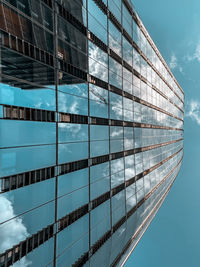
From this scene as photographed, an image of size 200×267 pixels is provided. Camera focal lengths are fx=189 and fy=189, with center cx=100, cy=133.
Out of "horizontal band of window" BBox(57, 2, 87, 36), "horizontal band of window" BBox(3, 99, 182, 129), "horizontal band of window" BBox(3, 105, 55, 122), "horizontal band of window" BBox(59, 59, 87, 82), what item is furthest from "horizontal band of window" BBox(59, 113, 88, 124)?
"horizontal band of window" BBox(57, 2, 87, 36)

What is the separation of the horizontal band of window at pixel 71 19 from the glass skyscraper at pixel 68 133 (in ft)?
0.27

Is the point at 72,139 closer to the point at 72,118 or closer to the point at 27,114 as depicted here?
the point at 72,118

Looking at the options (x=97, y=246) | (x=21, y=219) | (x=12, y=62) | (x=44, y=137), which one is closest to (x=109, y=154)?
(x=97, y=246)

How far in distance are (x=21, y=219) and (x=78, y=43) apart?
1659cm

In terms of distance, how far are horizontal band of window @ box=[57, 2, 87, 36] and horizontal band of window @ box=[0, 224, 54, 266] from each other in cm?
1795

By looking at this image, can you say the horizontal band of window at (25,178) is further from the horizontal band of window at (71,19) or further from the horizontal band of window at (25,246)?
the horizontal band of window at (71,19)

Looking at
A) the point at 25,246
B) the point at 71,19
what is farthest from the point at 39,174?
the point at 71,19

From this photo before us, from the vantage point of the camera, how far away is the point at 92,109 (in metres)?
21.7

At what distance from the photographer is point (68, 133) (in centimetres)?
1731

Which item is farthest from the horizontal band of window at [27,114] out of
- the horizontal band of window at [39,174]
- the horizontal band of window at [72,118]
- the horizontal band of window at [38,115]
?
the horizontal band of window at [39,174]

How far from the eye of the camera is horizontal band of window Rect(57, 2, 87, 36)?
16.7 meters

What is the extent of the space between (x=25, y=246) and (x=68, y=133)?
9108 mm

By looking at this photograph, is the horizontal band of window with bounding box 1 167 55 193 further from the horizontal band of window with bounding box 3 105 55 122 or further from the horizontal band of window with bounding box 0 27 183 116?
the horizontal band of window with bounding box 0 27 183 116

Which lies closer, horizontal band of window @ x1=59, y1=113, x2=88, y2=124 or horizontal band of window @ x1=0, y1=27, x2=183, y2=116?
horizontal band of window @ x1=0, y1=27, x2=183, y2=116
